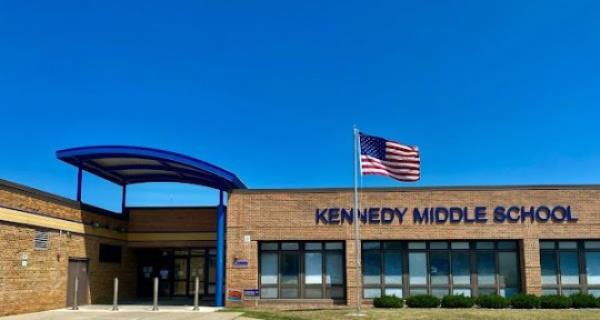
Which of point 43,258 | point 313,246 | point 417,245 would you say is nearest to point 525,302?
point 417,245

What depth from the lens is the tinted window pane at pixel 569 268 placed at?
24.2 meters

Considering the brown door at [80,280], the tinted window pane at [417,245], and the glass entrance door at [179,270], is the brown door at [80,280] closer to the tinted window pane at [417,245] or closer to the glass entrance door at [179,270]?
the glass entrance door at [179,270]

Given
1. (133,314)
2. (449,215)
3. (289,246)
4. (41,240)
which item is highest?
(449,215)

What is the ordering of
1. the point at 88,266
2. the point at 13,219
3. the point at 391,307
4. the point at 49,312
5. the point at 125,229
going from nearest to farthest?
the point at 13,219
the point at 49,312
the point at 391,307
the point at 88,266
the point at 125,229

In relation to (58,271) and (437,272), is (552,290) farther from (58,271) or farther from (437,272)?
(58,271)

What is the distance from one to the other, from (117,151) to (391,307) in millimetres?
11459

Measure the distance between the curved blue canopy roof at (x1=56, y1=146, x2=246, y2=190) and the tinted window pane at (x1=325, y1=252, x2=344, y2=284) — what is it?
4613 mm

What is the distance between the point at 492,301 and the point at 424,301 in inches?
94.4

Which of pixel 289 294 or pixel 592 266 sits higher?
pixel 592 266

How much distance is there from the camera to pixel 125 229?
2870 centimetres

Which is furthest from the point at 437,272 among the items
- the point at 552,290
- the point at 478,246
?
the point at 552,290

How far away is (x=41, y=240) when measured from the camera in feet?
70.7

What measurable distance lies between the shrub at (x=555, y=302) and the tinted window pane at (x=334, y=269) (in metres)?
7.29

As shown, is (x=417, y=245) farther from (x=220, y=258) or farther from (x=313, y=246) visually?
(x=220, y=258)
